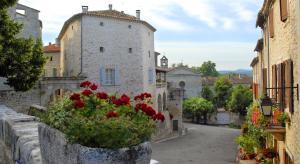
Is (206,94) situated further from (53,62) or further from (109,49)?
(109,49)

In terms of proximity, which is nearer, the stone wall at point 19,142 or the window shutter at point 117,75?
the stone wall at point 19,142

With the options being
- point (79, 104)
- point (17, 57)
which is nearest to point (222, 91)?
point (17, 57)

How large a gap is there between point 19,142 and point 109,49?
31.4 m

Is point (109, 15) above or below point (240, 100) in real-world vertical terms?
above

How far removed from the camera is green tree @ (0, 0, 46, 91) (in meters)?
19.4

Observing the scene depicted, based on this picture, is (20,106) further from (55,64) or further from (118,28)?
(55,64)

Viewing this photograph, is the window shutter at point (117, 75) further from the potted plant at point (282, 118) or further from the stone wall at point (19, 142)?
the stone wall at point (19, 142)

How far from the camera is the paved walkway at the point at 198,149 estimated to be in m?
28.1

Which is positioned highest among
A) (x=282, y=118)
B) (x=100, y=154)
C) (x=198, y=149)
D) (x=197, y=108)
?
(x=100, y=154)

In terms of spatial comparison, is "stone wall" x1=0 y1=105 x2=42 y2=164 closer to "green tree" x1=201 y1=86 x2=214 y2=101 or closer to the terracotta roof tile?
the terracotta roof tile

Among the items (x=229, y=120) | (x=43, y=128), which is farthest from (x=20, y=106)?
(x=229, y=120)

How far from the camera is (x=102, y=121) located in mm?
4074

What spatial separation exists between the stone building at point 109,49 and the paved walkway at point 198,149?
6.65 meters

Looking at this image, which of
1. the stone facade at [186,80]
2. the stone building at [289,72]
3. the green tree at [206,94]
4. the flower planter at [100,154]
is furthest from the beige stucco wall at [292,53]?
the green tree at [206,94]
